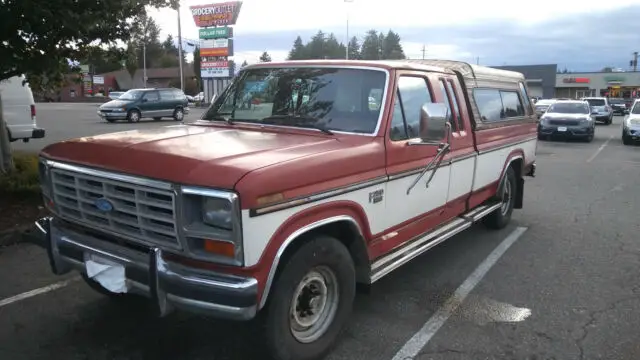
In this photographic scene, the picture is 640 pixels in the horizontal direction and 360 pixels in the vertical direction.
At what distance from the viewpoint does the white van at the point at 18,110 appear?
39.5ft

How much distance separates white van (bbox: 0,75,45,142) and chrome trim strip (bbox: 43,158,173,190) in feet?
32.0

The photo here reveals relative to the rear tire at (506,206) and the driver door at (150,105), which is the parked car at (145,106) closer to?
→ the driver door at (150,105)

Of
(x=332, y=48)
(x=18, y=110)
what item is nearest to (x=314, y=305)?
(x=18, y=110)

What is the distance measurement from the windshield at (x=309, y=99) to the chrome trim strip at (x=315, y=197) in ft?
1.41

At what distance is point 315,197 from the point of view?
10.7 feet

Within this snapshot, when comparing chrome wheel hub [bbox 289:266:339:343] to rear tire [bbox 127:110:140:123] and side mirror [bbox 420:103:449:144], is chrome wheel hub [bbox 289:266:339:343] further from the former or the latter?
rear tire [bbox 127:110:140:123]

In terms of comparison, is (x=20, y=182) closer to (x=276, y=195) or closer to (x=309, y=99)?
(x=309, y=99)

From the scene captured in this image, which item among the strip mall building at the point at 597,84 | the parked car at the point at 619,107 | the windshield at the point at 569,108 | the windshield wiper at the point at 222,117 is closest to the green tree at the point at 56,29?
the windshield wiper at the point at 222,117

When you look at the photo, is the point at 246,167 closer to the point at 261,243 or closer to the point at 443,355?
the point at 261,243

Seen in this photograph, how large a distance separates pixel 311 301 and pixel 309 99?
1689 millimetres

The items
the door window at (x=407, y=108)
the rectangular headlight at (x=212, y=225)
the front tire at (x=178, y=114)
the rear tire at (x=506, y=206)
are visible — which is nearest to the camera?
the rectangular headlight at (x=212, y=225)

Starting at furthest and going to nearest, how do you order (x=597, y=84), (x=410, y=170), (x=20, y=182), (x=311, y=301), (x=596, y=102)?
(x=597, y=84) < (x=596, y=102) < (x=20, y=182) < (x=410, y=170) < (x=311, y=301)

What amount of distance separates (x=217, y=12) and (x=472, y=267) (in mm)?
44058

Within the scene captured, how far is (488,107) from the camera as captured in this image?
20.2 ft
